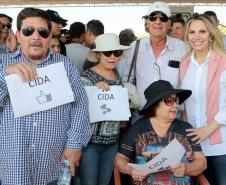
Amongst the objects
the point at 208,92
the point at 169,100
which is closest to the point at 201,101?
the point at 208,92

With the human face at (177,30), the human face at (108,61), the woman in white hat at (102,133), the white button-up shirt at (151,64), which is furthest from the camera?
the human face at (177,30)

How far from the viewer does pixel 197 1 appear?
19312 mm

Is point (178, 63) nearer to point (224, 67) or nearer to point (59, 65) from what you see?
point (224, 67)

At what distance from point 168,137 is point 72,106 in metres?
0.83

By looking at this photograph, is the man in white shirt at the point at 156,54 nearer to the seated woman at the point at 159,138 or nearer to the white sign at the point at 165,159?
the seated woman at the point at 159,138

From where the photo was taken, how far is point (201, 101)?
312 cm

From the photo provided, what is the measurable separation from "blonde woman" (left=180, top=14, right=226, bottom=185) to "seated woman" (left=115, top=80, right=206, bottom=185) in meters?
0.12

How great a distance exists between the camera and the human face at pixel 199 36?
313cm

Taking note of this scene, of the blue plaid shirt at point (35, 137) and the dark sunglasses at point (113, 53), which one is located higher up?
the dark sunglasses at point (113, 53)

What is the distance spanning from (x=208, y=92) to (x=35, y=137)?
147cm

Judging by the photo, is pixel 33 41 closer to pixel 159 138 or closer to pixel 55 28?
pixel 159 138

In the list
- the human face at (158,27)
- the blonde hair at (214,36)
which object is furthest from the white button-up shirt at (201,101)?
the human face at (158,27)

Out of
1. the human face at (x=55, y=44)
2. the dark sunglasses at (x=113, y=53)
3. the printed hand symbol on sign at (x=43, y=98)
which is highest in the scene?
the human face at (x=55, y=44)

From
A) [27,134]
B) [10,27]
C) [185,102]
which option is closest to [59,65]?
[27,134]
